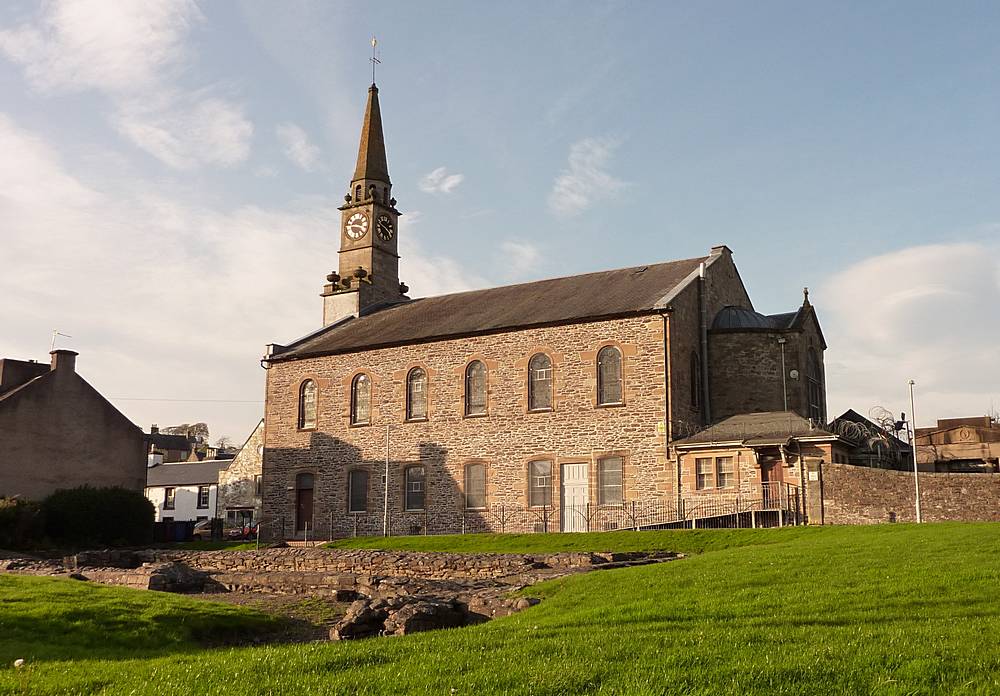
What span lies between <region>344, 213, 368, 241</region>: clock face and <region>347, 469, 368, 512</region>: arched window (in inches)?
635

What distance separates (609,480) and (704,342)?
24.8ft

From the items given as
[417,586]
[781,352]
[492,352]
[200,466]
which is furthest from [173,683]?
[200,466]

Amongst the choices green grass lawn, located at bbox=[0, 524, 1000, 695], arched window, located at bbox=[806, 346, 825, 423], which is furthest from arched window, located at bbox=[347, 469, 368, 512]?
green grass lawn, located at bbox=[0, 524, 1000, 695]

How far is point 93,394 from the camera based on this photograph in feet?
142

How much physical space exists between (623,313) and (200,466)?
161 feet

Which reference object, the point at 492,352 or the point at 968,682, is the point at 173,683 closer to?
the point at 968,682

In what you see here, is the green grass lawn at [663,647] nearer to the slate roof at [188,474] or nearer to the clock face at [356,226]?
the clock face at [356,226]

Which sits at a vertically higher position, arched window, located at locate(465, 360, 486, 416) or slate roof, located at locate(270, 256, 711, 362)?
slate roof, located at locate(270, 256, 711, 362)

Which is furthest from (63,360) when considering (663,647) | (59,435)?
(663,647)

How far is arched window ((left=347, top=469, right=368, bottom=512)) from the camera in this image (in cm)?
4266

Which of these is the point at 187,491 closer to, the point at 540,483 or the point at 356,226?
the point at 356,226

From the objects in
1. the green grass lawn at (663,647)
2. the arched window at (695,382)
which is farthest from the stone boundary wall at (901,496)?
the green grass lawn at (663,647)

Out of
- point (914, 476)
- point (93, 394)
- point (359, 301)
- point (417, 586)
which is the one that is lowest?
point (417, 586)

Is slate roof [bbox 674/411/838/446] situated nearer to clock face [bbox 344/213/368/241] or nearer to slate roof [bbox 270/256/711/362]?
slate roof [bbox 270/256/711/362]
